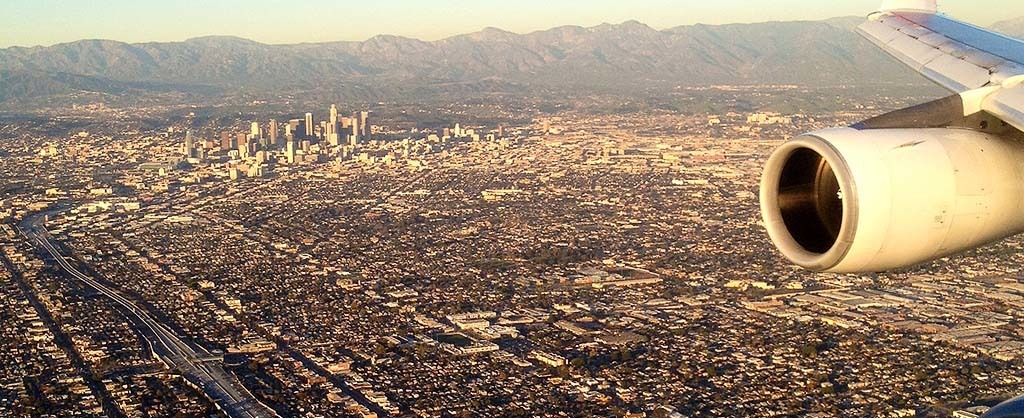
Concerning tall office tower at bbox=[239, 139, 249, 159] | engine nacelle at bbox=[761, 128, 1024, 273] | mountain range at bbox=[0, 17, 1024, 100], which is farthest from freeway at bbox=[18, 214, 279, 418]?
mountain range at bbox=[0, 17, 1024, 100]

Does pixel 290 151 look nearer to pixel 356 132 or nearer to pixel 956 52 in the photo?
pixel 356 132

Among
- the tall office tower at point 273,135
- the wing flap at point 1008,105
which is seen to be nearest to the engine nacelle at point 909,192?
the wing flap at point 1008,105

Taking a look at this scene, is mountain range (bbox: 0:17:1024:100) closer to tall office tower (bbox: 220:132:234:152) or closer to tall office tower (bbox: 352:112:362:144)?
tall office tower (bbox: 352:112:362:144)

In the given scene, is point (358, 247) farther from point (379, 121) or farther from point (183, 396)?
point (379, 121)

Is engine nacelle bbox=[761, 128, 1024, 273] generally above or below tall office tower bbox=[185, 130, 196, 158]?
above

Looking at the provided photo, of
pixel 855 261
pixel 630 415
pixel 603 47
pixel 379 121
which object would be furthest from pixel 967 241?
pixel 603 47

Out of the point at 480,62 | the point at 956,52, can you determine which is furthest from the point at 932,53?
the point at 480,62
